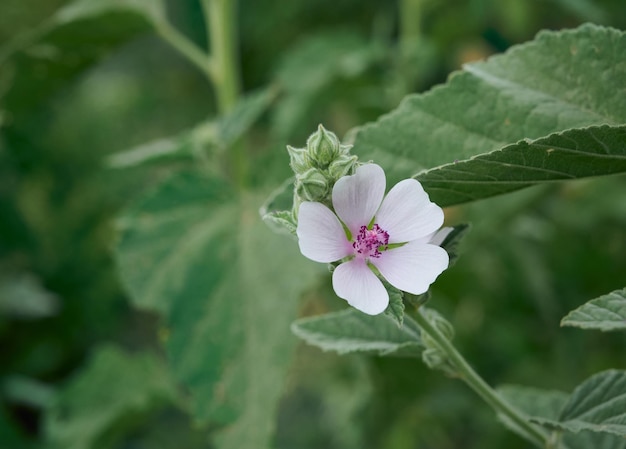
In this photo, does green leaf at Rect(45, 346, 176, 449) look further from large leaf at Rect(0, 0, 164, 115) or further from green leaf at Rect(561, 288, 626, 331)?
green leaf at Rect(561, 288, 626, 331)

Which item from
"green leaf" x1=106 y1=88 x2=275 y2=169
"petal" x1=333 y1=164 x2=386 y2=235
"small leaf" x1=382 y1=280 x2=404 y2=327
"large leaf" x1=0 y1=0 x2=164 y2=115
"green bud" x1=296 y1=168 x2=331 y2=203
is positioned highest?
"large leaf" x1=0 y1=0 x2=164 y2=115

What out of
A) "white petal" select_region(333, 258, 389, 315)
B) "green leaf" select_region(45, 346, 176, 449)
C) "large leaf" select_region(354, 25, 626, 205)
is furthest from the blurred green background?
"white petal" select_region(333, 258, 389, 315)

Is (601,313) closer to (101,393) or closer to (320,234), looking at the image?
(320,234)

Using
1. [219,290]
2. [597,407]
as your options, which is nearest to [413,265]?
[597,407]

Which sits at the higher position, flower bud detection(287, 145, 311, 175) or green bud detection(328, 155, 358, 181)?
flower bud detection(287, 145, 311, 175)

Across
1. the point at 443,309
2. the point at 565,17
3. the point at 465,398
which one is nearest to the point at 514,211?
the point at 443,309

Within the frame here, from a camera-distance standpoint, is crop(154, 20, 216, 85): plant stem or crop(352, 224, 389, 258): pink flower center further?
crop(154, 20, 216, 85): plant stem

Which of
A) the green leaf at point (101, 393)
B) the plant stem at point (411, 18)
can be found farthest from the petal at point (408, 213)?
the plant stem at point (411, 18)

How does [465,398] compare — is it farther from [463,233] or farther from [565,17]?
→ [565,17]
